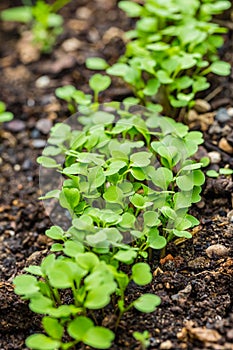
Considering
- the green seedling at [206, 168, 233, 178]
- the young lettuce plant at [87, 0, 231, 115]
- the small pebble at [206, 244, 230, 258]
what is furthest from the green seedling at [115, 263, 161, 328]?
the young lettuce plant at [87, 0, 231, 115]

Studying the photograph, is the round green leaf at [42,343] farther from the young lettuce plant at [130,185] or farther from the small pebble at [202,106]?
the small pebble at [202,106]

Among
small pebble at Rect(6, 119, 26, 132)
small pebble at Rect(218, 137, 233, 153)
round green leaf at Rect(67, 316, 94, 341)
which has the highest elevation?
round green leaf at Rect(67, 316, 94, 341)

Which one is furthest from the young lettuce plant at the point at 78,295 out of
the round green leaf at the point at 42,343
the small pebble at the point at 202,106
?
the small pebble at the point at 202,106

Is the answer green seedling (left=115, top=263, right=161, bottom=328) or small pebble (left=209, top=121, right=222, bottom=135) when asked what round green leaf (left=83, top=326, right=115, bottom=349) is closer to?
green seedling (left=115, top=263, right=161, bottom=328)

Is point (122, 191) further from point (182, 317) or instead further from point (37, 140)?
point (37, 140)

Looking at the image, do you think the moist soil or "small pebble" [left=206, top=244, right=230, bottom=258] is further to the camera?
"small pebble" [left=206, top=244, right=230, bottom=258]
